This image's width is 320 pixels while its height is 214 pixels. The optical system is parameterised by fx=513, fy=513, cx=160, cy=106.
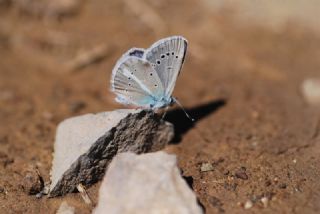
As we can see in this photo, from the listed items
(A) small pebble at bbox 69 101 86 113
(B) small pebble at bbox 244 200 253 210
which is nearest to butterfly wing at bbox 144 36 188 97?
(B) small pebble at bbox 244 200 253 210

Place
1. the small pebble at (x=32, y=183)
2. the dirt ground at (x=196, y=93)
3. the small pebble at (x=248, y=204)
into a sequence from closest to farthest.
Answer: the small pebble at (x=248, y=204)
the dirt ground at (x=196, y=93)
the small pebble at (x=32, y=183)

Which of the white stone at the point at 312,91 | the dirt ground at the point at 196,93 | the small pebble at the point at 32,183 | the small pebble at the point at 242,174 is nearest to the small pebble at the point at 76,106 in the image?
the dirt ground at the point at 196,93

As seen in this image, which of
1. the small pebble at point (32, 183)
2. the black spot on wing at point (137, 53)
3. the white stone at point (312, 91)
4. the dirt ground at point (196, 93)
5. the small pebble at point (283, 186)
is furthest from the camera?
the white stone at point (312, 91)

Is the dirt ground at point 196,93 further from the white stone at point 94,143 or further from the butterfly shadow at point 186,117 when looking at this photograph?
the white stone at point 94,143

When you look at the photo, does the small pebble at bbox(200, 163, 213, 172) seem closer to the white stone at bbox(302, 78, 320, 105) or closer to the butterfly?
the butterfly

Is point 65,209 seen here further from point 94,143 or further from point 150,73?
point 150,73

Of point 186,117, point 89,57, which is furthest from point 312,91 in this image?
point 89,57
